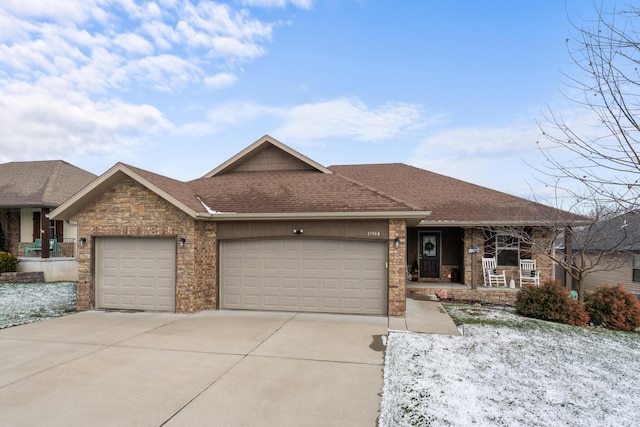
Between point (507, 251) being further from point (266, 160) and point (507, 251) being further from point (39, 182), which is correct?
point (39, 182)

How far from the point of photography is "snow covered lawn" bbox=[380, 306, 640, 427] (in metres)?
4.43

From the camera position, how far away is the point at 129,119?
19125 mm

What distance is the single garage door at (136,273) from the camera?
410 inches

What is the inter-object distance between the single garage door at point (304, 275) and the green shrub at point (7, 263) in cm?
1259

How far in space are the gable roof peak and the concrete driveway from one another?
6031 millimetres

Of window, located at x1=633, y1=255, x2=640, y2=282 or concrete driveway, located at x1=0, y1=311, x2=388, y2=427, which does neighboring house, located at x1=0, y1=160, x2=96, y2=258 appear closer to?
concrete driveway, located at x1=0, y1=311, x2=388, y2=427

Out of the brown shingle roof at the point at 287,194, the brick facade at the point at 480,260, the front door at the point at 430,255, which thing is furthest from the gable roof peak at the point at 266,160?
the brick facade at the point at 480,260

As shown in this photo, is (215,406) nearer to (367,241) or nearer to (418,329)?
(418,329)

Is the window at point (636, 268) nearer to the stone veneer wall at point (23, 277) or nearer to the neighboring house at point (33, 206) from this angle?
the neighboring house at point (33, 206)

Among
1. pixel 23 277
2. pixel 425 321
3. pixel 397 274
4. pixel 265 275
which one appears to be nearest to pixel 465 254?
pixel 397 274

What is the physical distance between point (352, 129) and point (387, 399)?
45.1 feet

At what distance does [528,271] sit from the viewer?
46.8 feet

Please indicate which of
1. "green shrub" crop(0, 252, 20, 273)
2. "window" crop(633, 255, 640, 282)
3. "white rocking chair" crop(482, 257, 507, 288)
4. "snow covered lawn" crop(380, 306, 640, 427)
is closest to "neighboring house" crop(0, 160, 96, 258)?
"green shrub" crop(0, 252, 20, 273)

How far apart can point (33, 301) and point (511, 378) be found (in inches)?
555
